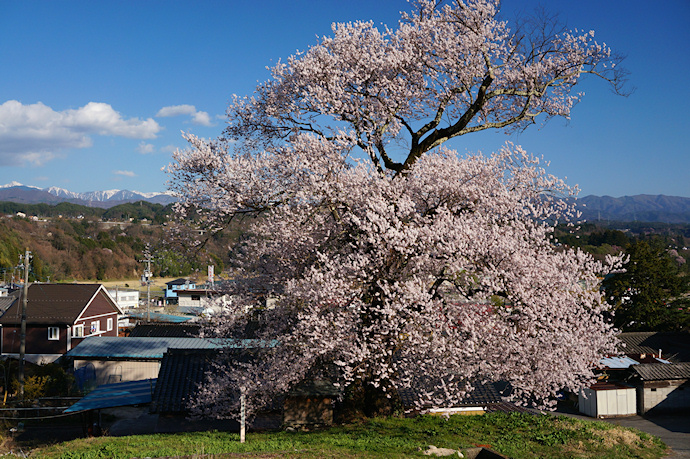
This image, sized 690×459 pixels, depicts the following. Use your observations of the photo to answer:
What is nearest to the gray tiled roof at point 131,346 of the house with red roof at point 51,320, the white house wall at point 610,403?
the house with red roof at point 51,320

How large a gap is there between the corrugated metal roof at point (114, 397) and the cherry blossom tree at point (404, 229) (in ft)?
16.1

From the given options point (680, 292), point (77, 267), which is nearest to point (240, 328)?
point (680, 292)

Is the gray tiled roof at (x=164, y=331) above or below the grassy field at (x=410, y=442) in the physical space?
below

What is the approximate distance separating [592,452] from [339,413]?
564cm

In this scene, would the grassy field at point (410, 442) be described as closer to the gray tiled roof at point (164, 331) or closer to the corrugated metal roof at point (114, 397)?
the corrugated metal roof at point (114, 397)

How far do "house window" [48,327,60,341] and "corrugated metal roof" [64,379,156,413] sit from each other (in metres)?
20.2

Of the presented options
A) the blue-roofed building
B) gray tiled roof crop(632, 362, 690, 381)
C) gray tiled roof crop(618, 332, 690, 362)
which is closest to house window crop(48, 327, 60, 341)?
the blue-roofed building

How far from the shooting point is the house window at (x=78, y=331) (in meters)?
37.2

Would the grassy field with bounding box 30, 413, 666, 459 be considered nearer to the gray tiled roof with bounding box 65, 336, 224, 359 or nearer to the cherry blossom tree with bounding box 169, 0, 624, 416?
the cherry blossom tree with bounding box 169, 0, 624, 416

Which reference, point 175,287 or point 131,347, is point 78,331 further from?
point 175,287

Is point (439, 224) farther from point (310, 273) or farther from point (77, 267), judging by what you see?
point (77, 267)

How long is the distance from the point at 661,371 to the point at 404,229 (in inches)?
959

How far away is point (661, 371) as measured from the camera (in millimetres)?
27125

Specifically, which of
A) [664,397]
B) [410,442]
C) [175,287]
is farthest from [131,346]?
[175,287]
